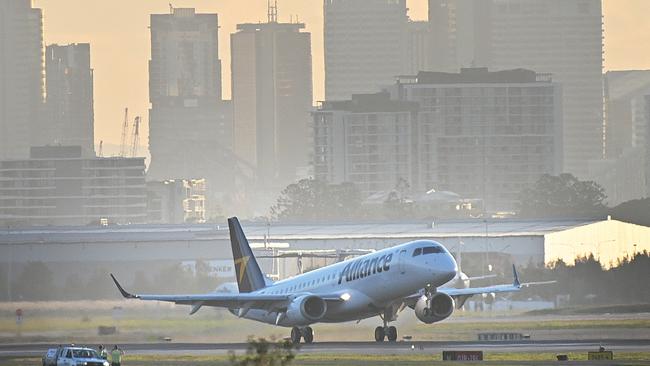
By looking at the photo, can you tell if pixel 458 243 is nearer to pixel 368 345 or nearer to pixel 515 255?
pixel 515 255

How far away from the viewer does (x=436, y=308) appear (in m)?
110

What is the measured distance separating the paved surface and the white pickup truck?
37.1ft

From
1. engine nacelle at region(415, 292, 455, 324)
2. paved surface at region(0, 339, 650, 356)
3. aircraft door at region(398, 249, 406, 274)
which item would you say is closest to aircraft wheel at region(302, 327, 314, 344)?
paved surface at region(0, 339, 650, 356)

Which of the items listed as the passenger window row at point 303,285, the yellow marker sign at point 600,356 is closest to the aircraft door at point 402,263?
the passenger window row at point 303,285

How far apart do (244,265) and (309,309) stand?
12.1 m

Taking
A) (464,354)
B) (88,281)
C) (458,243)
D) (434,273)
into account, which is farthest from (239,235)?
(458,243)

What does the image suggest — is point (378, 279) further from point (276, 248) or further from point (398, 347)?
point (276, 248)

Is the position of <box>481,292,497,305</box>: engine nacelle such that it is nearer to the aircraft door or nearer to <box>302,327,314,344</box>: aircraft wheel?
<box>302,327,314,344</box>: aircraft wheel

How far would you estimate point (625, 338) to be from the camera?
115125mm

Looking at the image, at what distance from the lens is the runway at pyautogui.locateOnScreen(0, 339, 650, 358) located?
104500 mm

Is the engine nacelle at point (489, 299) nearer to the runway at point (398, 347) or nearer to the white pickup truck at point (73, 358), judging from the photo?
the runway at point (398, 347)

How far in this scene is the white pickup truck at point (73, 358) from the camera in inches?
3728

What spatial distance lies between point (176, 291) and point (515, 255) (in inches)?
1263

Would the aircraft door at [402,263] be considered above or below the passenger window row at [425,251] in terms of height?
below
